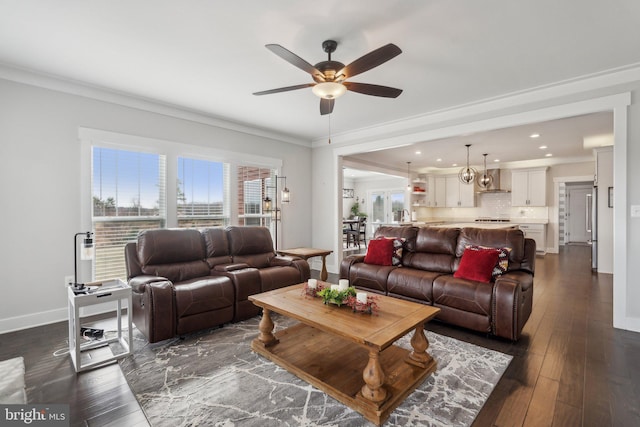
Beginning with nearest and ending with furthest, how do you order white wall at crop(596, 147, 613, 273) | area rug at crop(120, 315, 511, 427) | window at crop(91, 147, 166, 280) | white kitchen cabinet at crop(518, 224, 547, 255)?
area rug at crop(120, 315, 511, 427) < window at crop(91, 147, 166, 280) < white wall at crop(596, 147, 613, 273) < white kitchen cabinet at crop(518, 224, 547, 255)

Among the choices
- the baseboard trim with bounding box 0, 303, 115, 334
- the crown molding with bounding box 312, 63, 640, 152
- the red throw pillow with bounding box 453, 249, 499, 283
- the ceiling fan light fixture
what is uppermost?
the crown molding with bounding box 312, 63, 640, 152

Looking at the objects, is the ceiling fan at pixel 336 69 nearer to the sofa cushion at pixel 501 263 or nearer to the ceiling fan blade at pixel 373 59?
the ceiling fan blade at pixel 373 59

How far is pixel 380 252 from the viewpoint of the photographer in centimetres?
416

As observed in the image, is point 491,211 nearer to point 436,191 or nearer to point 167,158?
point 436,191

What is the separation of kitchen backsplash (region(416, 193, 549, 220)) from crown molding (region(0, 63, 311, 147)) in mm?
7194

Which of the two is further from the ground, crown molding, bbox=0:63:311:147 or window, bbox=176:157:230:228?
crown molding, bbox=0:63:311:147

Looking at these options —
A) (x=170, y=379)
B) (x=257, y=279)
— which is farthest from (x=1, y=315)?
(x=257, y=279)

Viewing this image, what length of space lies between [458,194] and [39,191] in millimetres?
10060

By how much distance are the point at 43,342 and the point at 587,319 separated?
5.88 m

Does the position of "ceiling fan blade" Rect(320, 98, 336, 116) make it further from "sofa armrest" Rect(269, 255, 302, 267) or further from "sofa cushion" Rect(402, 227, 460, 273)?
"sofa cushion" Rect(402, 227, 460, 273)

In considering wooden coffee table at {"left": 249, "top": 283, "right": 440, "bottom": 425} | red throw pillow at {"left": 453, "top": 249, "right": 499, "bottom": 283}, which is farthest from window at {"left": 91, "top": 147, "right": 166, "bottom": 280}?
red throw pillow at {"left": 453, "top": 249, "right": 499, "bottom": 283}

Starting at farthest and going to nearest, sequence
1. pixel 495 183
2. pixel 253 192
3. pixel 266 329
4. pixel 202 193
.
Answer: pixel 495 183
pixel 253 192
pixel 202 193
pixel 266 329

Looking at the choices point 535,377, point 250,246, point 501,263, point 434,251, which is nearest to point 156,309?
point 250,246

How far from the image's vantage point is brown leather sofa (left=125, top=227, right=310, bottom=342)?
282cm
